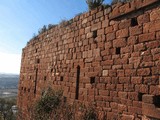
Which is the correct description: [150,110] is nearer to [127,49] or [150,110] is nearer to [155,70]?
[155,70]

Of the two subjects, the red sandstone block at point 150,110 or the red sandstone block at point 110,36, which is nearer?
the red sandstone block at point 150,110

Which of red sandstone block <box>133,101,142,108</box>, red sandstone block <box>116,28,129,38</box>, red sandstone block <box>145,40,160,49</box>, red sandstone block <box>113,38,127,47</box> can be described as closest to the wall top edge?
red sandstone block <box>116,28,129,38</box>

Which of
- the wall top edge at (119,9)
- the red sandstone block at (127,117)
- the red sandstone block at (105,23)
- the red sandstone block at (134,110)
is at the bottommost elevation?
the red sandstone block at (127,117)

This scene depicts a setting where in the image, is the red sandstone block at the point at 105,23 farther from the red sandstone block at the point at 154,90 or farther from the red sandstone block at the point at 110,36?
the red sandstone block at the point at 154,90

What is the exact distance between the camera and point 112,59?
22.3ft

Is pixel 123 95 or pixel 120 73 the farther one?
pixel 120 73

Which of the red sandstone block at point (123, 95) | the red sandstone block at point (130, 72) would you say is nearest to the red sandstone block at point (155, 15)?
the red sandstone block at point (130, 72)

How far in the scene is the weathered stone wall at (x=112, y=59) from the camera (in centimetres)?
569

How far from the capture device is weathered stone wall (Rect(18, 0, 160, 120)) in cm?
569

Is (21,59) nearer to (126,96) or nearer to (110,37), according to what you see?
(110,37)

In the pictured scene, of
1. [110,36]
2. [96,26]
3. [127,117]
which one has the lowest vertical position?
[127,117]

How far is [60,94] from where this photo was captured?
873cm

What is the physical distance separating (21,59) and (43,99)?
6044 millimetres

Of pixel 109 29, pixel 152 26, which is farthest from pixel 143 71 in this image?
pixel 109 29
